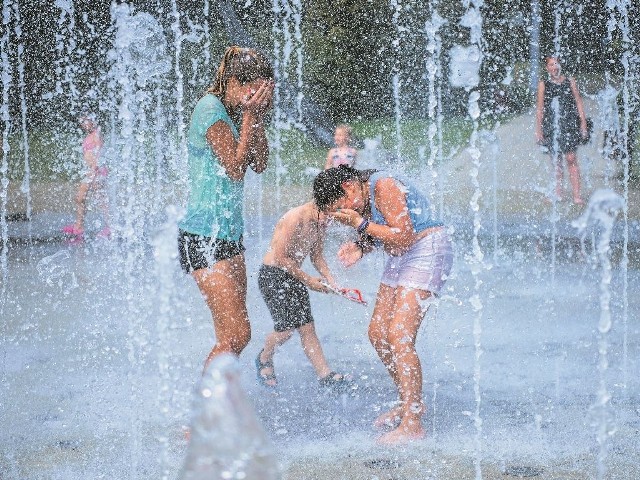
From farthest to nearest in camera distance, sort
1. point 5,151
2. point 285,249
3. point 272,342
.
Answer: point 5,151, point 272,342, point 285,249

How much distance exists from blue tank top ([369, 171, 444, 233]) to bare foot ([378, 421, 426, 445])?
0.81 m

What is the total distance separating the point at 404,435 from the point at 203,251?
1096mm

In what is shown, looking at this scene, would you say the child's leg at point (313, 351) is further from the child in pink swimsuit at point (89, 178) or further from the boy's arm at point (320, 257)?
the child in pink swimsuit at point (89, 178)

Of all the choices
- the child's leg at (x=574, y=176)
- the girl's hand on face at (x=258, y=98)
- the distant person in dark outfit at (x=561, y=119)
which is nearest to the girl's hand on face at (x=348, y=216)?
the girl's hand on face at (x=258, y=98)

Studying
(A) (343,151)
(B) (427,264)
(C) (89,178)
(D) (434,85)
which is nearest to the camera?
(B) (427,264)

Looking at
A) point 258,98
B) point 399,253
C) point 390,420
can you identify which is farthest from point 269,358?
point 258,98

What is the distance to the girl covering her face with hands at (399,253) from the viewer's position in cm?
409

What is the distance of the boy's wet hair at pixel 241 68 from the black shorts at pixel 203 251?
57 cm

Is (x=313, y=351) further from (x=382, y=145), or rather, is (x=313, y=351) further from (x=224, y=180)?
(x=382, y=145)

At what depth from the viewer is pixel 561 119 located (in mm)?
11164

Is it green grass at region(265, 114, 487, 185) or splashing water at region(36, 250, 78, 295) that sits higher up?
green grass at region(265, 114, 487, 185)

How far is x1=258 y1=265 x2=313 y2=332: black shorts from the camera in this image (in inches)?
192

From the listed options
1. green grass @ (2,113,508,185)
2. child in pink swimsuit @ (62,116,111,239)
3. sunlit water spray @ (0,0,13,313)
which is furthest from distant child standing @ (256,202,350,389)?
green grass @ (2,113,508,185)

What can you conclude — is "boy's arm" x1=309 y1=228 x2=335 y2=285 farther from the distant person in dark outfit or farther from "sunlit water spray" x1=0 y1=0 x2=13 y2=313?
the distant person in dark outfit
